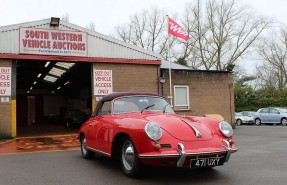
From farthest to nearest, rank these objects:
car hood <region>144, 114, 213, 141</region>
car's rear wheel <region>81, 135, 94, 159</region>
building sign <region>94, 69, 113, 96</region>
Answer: building sign <region>94, 69, 113, 96</region> < car's rear wheel <region>81, 135, 94, 159</region> < car hood <region>144, 114, 213, 141</region>

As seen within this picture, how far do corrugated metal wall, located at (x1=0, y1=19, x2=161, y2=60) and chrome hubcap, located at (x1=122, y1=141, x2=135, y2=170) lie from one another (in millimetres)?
11004

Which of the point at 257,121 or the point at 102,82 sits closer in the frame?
the point at 102,82

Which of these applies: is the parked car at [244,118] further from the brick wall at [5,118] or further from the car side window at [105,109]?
the car side window at [105,109]

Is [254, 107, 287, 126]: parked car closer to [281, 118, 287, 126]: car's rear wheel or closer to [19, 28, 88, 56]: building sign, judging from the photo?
[281, 118, 287, 126]: car's rear wheel

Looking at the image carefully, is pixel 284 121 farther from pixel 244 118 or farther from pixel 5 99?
pixel 5 99

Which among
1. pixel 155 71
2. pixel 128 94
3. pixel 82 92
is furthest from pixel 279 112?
pixel 128 94

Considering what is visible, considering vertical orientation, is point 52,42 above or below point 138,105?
above

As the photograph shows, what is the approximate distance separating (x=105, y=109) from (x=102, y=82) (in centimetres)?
937

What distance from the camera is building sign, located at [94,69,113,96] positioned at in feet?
54.1

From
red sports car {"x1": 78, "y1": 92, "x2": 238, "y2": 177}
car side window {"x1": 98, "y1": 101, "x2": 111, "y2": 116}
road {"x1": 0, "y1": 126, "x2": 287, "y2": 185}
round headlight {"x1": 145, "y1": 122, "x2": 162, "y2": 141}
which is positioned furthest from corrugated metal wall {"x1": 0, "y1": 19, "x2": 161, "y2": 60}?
round headlight {"x1": 145, "y1": 122, "x2": 162, "y2": 141}

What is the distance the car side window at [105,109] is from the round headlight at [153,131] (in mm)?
1828

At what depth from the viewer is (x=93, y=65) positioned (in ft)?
54.1

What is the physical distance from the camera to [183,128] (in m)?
5.62

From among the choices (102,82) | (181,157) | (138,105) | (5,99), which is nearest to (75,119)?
(102,82)
